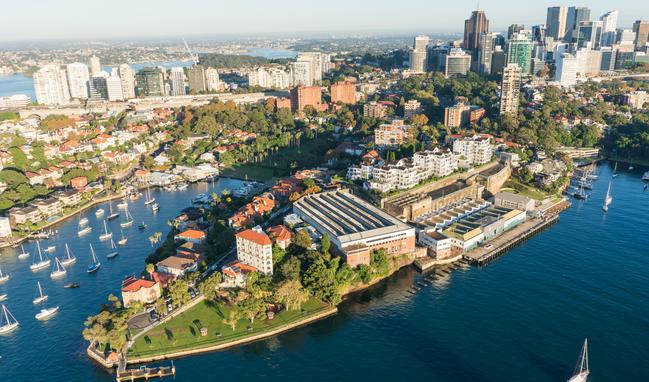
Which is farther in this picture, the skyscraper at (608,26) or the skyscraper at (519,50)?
the skyscraper at (608,26)

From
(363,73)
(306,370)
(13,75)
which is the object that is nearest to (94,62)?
(363,73)

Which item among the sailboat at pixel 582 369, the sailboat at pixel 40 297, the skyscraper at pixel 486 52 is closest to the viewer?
the sailboat at pixel 582 369

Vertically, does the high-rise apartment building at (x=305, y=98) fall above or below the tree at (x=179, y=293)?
above

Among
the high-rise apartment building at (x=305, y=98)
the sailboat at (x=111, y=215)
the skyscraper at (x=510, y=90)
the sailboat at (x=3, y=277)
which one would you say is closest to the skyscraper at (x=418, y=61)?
the high-rise apartment building at (x=305, y=98)

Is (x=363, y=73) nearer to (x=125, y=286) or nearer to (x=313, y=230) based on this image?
(x=313, y=230)

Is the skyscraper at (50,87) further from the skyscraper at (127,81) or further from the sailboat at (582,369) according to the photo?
the sailboat at (582,369)

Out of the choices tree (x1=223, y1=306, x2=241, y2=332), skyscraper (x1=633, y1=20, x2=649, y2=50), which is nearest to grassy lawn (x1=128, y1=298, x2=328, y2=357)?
tree (x1=223, y1=306, x2=241, y2=332)

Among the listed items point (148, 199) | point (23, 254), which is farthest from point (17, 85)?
point (23, 254)
